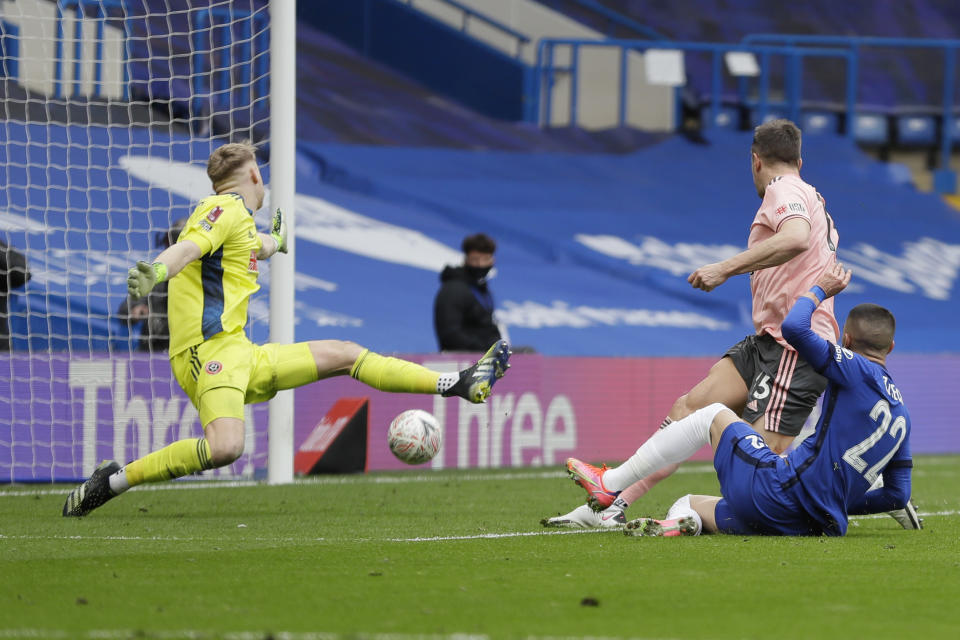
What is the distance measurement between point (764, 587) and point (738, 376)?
1.93 m

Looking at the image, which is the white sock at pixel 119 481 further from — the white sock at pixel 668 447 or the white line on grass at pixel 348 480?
the white sock at pixel 668 447

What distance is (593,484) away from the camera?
6.15 m

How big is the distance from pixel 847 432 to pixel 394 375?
7.06 feet

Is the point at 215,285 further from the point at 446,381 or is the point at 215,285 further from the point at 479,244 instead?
the point at 479,244

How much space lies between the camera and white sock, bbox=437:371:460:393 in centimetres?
653

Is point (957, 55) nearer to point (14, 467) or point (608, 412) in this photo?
point (608, 412)

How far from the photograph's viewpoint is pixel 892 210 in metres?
19.8

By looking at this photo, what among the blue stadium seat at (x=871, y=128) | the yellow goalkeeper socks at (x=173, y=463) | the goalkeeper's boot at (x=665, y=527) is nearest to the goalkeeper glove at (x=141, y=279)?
the yellow goalkeeper socks at (x=173, y=463)

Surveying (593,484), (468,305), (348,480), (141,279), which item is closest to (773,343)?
(593,484)

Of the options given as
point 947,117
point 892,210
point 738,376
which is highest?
point 947,117

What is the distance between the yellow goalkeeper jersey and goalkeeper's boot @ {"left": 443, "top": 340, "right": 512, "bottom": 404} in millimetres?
1146

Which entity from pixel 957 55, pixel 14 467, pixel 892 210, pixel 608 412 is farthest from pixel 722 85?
pixel 14 467

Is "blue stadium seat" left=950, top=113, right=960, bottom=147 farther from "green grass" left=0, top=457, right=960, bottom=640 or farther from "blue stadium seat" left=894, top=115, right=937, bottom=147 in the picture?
"green grass" left=0, top=457, right=960, bottom=640

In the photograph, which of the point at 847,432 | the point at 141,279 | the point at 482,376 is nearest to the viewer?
the point at 847,432
